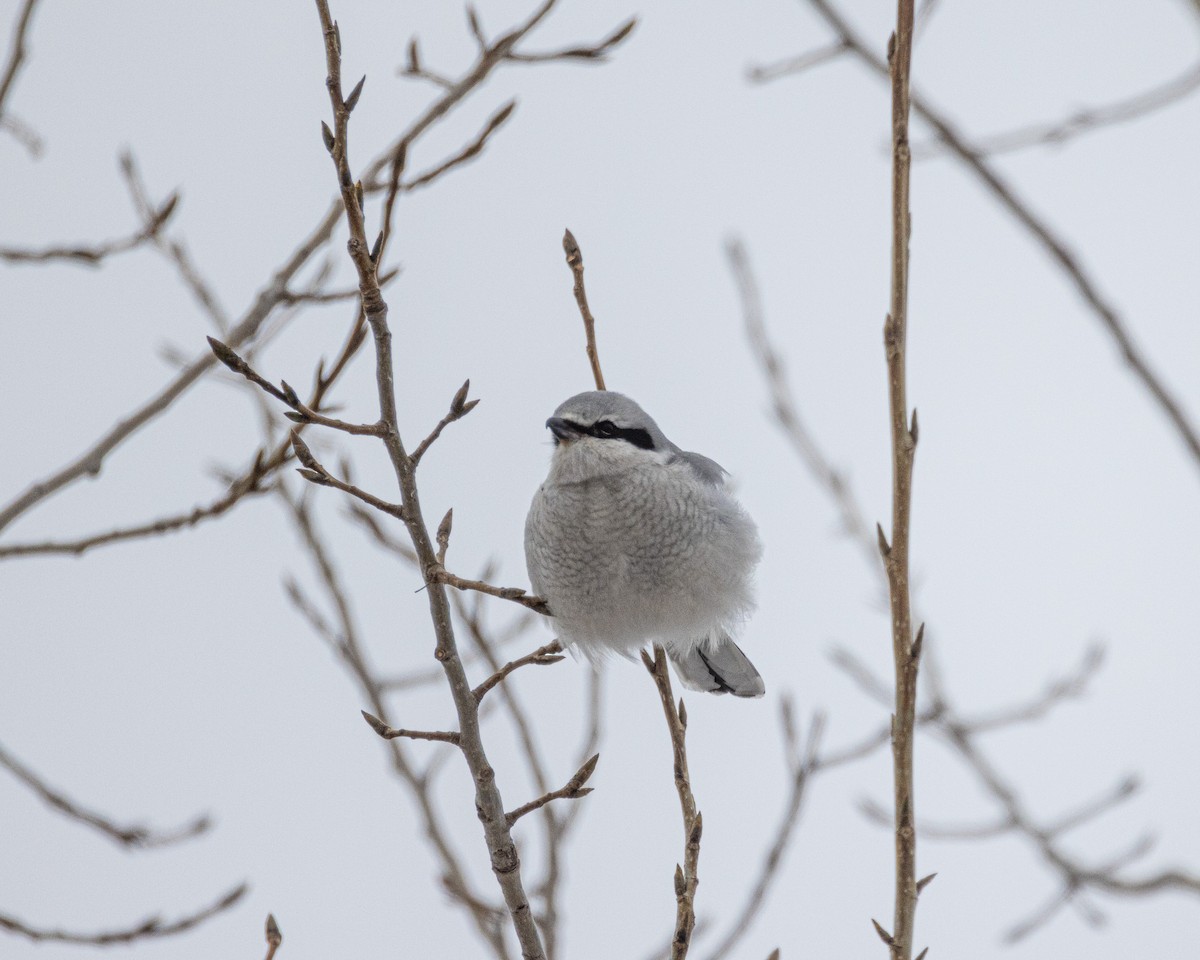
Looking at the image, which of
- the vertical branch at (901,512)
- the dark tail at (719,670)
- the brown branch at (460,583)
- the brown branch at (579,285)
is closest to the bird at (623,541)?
the dark tail at (719,670)

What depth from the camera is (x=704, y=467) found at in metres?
3.56

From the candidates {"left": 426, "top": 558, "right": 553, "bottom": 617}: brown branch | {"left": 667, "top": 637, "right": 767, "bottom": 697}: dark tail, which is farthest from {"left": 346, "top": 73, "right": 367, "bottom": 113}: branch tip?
{"left": 667, "top": 637, "right": 767, "bottom": 697}: dark tail

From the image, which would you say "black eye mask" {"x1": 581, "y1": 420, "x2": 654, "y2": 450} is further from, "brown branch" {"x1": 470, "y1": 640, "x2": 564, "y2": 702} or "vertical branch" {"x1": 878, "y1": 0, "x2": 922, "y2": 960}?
"vertical branch" {"x1": 878, "y1": 0, "x2": 922, "y2": 960}

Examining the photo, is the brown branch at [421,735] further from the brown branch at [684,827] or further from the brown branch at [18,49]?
the brown branch at [18,49]

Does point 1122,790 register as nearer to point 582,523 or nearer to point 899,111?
point 582,523

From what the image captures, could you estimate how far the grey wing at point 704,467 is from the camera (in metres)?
3.51

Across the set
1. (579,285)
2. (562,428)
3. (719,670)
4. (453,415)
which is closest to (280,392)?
(453,415)

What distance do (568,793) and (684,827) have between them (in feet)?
0.70

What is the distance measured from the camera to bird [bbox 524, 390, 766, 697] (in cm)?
324

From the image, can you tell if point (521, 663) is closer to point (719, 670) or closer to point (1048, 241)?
point (1048, 241)

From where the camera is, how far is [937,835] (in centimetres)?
379

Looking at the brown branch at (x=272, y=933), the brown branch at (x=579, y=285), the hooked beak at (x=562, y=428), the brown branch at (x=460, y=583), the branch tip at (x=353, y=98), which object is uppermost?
the hooked beak at (x=562, y=428)

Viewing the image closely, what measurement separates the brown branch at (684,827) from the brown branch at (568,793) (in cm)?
18

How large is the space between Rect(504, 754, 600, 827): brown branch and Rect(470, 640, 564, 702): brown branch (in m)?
0.18
